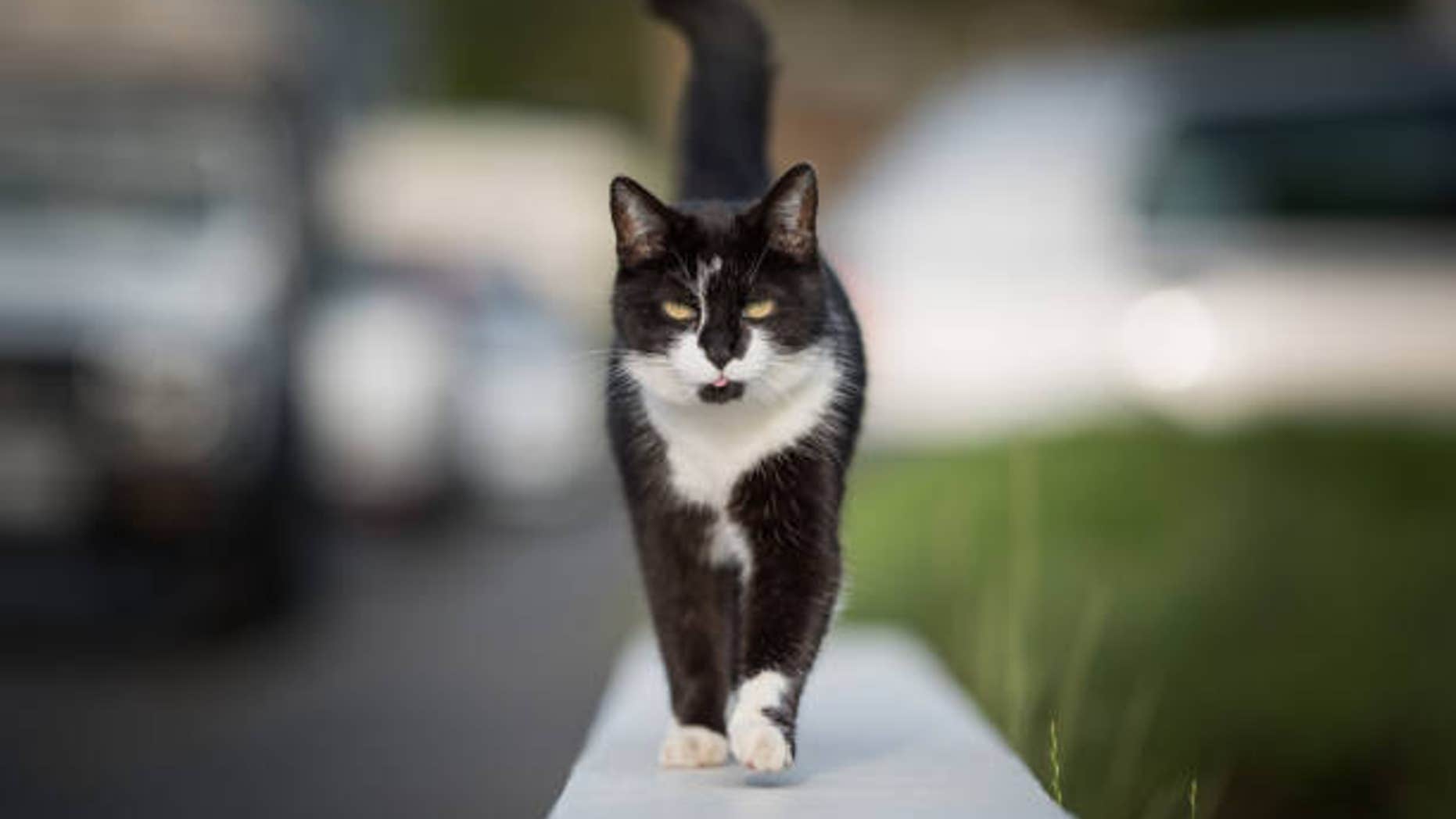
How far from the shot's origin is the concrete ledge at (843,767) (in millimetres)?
3432

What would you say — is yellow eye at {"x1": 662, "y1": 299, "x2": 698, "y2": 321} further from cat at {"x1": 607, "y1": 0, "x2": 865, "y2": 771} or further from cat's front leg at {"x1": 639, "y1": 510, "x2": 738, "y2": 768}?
cat's front leg at {"x1": 639, "y1": 510, "x2": 738, "y2": 768}

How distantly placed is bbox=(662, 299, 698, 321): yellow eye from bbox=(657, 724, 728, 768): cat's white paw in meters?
0.67

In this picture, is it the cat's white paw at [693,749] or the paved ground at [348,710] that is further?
the paved ground at [348,710]

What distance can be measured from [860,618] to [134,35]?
5.51 metres

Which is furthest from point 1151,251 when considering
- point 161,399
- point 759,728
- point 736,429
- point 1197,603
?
point 759,728

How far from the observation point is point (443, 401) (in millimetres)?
15758

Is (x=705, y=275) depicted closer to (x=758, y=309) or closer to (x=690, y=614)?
(x=758, y=309)

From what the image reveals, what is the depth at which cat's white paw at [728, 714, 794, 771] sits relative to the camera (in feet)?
11.6

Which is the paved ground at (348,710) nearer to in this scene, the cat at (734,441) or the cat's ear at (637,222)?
the cat at (734,441)

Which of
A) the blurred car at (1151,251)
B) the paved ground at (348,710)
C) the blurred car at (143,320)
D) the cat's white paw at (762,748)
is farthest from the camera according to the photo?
the blurred car at (143,320)

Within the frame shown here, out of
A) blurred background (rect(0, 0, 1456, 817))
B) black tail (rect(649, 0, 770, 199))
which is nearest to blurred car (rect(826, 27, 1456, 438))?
blurred background (rect(0, 0, 1456, 817))

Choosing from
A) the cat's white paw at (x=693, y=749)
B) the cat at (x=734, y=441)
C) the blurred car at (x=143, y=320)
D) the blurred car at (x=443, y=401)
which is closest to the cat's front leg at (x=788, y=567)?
the cat at (x=734, y=441)

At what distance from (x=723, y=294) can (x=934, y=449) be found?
18.4 ft

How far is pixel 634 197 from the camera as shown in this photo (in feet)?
12.1
